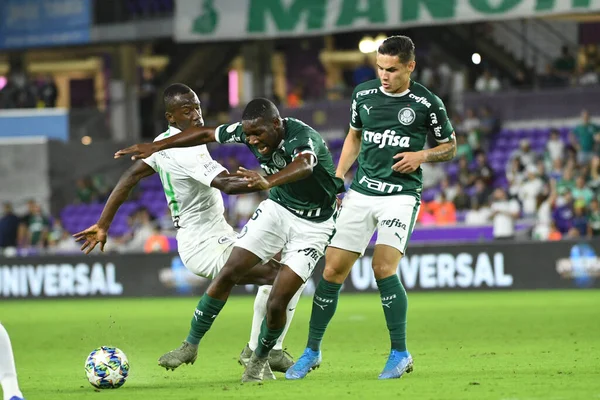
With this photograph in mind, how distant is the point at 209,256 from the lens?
948cm

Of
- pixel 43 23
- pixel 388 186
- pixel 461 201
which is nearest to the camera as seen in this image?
pixel 388 186

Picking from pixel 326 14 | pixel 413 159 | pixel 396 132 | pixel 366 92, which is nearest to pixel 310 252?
pixel 413 159

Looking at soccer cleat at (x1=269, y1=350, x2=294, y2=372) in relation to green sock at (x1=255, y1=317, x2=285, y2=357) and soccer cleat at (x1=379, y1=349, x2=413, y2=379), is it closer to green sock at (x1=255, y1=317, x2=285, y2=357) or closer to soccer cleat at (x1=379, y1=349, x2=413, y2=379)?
green sock at (x1=255, y1=317, x2=285, y2=357)

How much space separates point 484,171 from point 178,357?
1649 centimetres

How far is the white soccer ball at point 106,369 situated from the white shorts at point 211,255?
1.26 metres

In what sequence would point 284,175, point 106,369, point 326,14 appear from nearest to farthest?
point 284,175 < point 106,369 < point 326,14

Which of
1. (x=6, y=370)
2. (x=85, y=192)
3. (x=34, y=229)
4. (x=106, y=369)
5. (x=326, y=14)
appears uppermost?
(x=326, y=14)

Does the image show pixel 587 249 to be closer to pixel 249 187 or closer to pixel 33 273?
pixel 33 273

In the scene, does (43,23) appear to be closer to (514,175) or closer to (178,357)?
(514,175)

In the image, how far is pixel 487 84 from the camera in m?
28.1

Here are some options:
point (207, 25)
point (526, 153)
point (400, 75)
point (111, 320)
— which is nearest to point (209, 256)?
point (400, 75)

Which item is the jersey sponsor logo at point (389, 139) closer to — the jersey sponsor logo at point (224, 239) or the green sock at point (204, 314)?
the jersey sponsor logo at point (224, 239)

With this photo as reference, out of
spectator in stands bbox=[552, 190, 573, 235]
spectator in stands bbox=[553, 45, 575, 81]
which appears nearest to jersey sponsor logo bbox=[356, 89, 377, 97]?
spectator in stands bbox=[552, 190, 573, 235]

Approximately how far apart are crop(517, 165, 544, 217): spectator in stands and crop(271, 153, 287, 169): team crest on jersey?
14.3 metres
